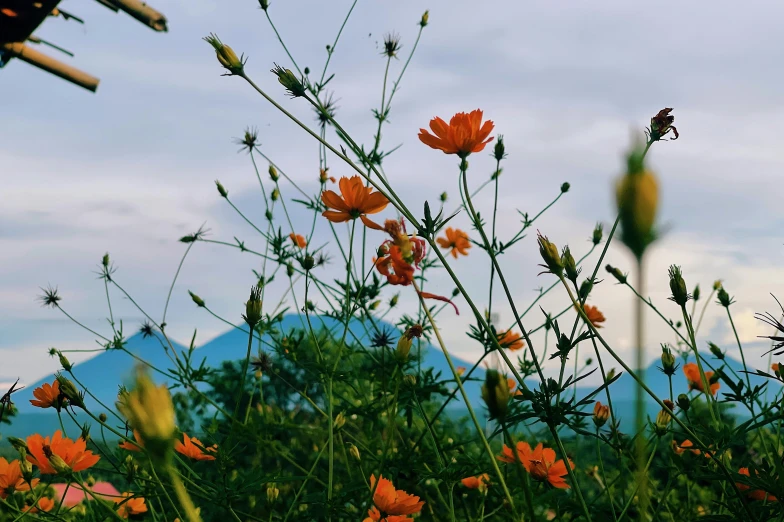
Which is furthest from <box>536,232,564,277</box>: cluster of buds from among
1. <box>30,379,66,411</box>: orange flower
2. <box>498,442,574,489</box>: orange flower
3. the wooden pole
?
the wooden pole

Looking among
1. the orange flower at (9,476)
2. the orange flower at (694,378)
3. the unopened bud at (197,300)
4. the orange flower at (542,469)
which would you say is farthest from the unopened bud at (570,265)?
the unopened bud at (197,300)

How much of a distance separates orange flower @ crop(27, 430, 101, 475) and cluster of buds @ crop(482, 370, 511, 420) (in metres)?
0.91

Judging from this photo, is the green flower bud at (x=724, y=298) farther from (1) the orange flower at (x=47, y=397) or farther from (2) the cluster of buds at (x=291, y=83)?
(1) the orange flower at (x=47, y=397)

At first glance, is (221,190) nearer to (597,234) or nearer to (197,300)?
(197,300)

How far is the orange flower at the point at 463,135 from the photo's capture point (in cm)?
106

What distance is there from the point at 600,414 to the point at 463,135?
54cm

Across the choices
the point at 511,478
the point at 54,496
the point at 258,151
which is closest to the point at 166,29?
the point at 258,151

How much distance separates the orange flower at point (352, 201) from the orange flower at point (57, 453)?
0.59 metres

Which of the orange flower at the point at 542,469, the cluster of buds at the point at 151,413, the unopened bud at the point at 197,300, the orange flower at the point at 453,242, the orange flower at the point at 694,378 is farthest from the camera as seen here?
the orange flower at the point at 453,242

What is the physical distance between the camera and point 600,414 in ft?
3.86

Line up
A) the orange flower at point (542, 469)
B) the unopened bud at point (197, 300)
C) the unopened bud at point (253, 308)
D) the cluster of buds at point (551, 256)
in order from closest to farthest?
1. the cluster of buds at point (551, 256)
2. the unopened bud at point (253, 308)
3. the orange flower at point (542, 469)
4. the unopened bud at point (197, 300)

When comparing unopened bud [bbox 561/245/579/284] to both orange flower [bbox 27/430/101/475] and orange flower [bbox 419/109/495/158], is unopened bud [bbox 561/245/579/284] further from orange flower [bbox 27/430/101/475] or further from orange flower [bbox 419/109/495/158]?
orange flower [bbox 27/430/101/475]

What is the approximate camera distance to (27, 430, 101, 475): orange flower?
44.8 inches

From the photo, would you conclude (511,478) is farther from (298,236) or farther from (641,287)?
(641,287)
